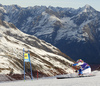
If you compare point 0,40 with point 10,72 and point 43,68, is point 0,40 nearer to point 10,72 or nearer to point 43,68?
point 43,68

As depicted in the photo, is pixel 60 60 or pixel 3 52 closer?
pixel 3 52

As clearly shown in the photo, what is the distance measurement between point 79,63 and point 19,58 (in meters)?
61.0

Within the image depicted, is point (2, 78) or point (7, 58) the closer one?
point (2, 78)

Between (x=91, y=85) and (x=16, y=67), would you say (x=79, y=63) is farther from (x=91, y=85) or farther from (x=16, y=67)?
(x=16, y=67)

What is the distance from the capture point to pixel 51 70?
12188 centimetres

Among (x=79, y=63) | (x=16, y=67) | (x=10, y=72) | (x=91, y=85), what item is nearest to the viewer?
(x=91, y=85)

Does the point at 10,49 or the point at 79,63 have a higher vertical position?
the point at 10,49

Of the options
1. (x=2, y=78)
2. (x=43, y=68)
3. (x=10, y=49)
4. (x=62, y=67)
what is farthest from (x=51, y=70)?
(x=2, y=78)

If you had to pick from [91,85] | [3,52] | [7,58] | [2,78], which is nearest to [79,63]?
[91,85]

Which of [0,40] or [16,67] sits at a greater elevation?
[0,40]

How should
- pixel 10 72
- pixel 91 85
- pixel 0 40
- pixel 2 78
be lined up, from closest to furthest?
pixel 91 85, pixel 2 78, pixel 10 72, pixel 0 40

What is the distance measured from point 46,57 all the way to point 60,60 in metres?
10.3

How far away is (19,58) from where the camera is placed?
118 meters

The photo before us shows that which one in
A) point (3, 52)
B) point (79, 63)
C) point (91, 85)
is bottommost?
point (91, 85)
